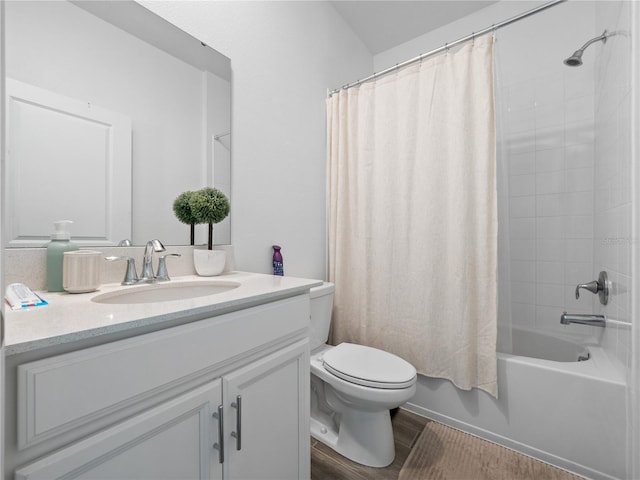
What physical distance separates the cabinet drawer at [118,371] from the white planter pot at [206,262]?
441mm

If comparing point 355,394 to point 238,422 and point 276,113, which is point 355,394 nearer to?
point 238,422

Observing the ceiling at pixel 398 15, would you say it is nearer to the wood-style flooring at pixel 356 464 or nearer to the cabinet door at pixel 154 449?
the cabinet door at pixel 154 449

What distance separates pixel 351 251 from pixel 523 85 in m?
1.59

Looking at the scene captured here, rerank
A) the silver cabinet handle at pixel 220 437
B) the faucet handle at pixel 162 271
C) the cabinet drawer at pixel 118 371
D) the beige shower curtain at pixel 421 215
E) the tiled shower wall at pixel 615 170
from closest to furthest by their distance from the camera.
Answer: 1. the cabinet drawer at pixel 118 371
2. the silver cabinet handle at pixel 220 437
3. the tiled shower wall at pixel 615 170
4. the faucet handle at pixel 162 271
5. the beige shower curtain at pixel 421 215

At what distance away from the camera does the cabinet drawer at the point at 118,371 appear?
17.3 inches

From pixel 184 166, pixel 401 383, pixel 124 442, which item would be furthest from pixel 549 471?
pixel 184 166

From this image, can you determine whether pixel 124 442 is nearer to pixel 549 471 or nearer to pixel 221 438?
pixel 221 438

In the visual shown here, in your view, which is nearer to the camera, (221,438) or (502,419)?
(221,438)

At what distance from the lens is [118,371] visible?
0.52 meters

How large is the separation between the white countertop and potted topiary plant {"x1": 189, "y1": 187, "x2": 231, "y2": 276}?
0.31 metres

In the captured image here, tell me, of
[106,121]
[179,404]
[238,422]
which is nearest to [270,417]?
[238,422]

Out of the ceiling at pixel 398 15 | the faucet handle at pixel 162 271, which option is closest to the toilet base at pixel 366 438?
the faucet handle at pixel 162 271

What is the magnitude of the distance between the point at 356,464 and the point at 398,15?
2.65 meters

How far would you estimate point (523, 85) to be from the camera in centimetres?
193
